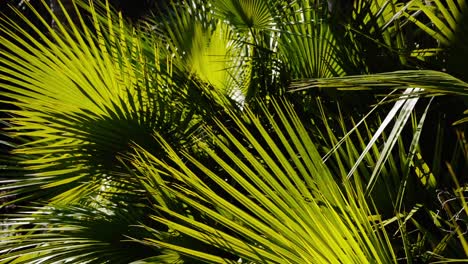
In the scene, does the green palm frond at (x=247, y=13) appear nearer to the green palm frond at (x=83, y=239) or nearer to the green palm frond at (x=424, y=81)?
the green palm frond at (x=83, y=239)

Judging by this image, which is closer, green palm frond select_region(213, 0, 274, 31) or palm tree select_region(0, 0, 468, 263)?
palm tree select_region(0, 0, 468, 263)

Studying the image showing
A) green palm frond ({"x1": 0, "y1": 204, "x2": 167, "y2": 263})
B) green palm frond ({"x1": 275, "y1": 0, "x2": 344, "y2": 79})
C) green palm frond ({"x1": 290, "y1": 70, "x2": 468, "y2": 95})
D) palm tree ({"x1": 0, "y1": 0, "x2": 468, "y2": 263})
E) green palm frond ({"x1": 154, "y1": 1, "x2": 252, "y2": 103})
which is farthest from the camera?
green palm frond ({"x1": 154, "y1": 1, "x2": 252, "y2": 103})

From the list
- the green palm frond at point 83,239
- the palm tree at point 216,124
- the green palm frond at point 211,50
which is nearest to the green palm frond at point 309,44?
the palm tree at point 216,124

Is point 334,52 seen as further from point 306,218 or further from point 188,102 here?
point 306,218

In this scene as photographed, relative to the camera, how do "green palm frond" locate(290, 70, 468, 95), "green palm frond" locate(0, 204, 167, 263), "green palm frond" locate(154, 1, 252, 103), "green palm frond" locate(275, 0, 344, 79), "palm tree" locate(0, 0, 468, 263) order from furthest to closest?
"green palm frond" locate(154, 1, 252, 103), "green palm frond" locate(275, 0, 344, 79), "green palm frond" locate(0, 204, 167, 263), "palm tree" locate(0, 0, 468, 263), "green palm frond" locate(290, 70, 468, 95)

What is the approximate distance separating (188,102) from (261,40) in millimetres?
457

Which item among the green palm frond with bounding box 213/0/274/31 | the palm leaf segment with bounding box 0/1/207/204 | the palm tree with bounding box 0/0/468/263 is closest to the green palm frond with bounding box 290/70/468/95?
the palm tree with bounding box 0/0/468/263

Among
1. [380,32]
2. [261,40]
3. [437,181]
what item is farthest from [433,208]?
[261,40]

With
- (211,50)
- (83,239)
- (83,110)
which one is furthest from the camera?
(211,50)

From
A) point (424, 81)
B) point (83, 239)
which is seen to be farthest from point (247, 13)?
point (424, 81)

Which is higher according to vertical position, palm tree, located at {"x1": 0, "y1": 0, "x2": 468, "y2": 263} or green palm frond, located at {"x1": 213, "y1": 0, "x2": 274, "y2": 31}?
green palm frond, located at {"x1": 213, "y1": 0, "x2": 274, "y2": 31}

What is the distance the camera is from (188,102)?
245 centimetres

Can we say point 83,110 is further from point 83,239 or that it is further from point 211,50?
point 211,50

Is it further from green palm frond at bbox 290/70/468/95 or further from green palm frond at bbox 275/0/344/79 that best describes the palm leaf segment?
green palm frond at bbox 290/70/468/95
